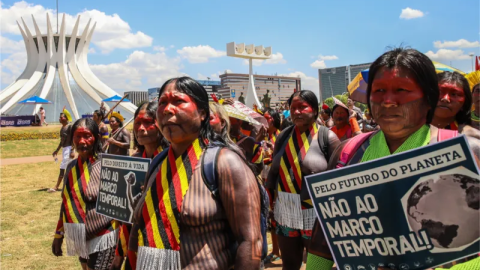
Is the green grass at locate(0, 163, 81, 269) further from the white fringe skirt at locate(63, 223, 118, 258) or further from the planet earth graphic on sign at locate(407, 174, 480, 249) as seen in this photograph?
the planet earth graphic on sign at locate(407, 174, 480, 249)

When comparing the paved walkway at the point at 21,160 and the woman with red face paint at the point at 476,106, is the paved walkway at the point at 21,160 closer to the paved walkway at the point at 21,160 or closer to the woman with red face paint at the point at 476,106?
the paved walkway at the point at 21,160

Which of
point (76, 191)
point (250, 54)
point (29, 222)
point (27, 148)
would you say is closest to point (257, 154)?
point (76, 191)

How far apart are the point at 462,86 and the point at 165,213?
7.45 feet

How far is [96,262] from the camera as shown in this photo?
342cm

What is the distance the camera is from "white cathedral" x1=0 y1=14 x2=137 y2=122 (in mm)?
47000

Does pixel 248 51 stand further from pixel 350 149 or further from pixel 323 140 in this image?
pixel 350 149

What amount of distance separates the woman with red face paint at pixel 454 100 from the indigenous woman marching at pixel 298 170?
125 centimetres

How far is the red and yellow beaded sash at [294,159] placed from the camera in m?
4.05

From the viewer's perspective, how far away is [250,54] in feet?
194

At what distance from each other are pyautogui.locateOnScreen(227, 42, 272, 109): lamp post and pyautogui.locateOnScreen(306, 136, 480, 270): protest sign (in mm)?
54630

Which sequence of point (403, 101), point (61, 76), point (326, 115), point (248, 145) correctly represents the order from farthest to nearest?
point (61, 76) < point (326, 115) < point (248, 145) < point (403, 101)

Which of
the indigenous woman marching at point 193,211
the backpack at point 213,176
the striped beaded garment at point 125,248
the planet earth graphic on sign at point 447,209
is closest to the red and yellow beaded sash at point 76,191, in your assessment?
the striped beaded garment at point 125,248

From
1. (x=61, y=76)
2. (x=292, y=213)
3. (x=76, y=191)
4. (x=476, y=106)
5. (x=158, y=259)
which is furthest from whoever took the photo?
(x=61, y=76)

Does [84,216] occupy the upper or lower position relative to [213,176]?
lower
